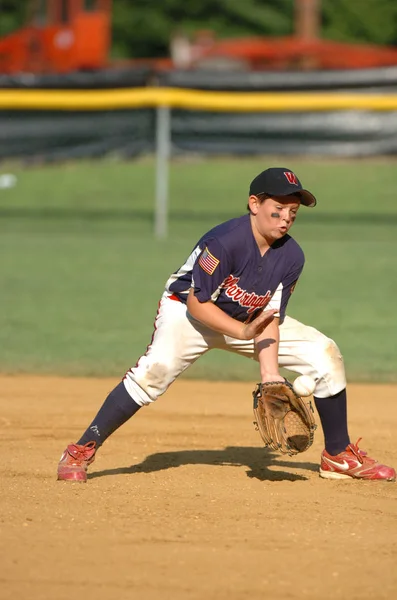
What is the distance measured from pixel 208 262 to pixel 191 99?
963 cm

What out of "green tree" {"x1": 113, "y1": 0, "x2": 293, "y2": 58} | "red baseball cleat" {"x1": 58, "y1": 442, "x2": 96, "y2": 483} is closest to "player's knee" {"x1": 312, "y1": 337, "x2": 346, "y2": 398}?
"red baseball cleat" {"x1": 58, "y1": 442, "x2": 96, "y2": 483}

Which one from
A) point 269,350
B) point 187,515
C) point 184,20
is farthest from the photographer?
point 184,20

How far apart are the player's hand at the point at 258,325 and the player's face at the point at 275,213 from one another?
0.38 metres

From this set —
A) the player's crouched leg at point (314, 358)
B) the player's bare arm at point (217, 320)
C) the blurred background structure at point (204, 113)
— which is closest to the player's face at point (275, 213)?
Answer: the player's bare arm at point (217, 320)

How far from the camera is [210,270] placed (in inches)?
172

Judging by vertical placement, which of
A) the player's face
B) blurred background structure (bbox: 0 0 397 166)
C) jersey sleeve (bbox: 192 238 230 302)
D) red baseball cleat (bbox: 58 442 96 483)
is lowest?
red baseball cleat (bbox: 58 442 96 483)

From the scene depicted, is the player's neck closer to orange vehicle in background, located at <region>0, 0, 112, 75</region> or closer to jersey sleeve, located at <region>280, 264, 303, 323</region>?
jersey sleeve, located at <region>280, 264, 303, 323</region>

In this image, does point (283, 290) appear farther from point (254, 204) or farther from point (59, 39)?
point (59, 39)

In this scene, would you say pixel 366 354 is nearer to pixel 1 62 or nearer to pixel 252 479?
pixel 252 479

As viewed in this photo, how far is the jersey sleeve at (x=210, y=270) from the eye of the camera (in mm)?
4371

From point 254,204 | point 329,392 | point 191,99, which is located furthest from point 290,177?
point 191,99

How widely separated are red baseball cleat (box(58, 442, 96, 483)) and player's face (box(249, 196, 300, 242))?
1.25m

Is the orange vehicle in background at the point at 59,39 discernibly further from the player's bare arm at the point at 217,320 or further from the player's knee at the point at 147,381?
the player's bare arm at the point at 217,320

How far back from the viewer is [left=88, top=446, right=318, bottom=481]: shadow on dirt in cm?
496
